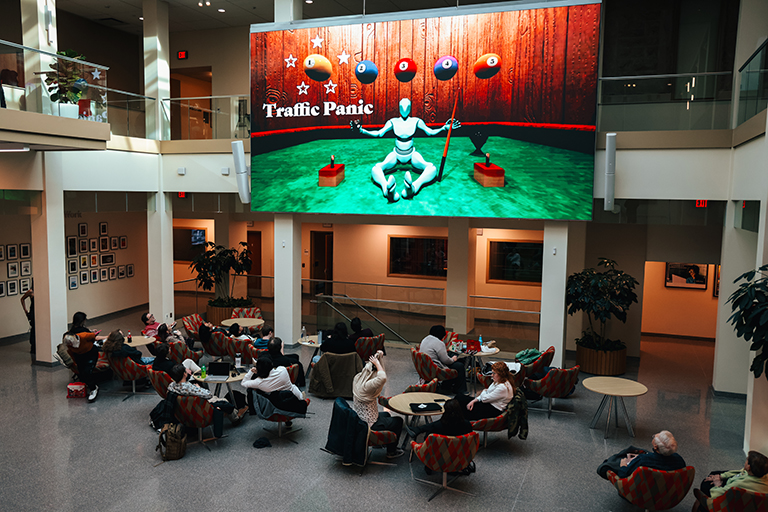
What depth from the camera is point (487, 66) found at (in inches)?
427

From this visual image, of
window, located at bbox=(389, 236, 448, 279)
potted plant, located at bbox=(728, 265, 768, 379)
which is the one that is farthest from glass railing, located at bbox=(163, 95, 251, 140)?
potted plant, located at bbox=(728, 265, 768, 379)

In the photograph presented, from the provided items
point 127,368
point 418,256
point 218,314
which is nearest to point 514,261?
point 418,256

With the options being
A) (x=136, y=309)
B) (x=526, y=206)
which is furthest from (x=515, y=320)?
(x=136, y=309)

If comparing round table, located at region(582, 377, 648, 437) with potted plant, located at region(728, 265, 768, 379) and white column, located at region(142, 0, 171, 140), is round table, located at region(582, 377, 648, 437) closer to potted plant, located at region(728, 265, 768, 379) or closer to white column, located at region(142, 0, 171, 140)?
potted plant, located at region(728, 265, 768, 379)

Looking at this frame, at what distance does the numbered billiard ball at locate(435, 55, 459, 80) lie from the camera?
435 inches

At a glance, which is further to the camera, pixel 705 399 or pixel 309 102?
pixel 309 102

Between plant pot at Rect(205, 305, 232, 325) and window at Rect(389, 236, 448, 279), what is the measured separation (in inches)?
213

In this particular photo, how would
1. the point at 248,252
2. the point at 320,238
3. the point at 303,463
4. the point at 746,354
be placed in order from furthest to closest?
the point at 320,238 → the point at 248,252 → the point at 746,354 → the point at 303,463

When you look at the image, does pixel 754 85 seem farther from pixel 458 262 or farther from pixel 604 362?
pixel 458 262

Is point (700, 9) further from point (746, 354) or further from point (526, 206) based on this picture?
point (746, 354)

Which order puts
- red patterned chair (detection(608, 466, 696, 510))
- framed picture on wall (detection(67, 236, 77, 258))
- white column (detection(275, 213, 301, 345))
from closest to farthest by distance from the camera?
red patterned chair (detection(608, 466, 696, 510)) < white column (detection(275, 213, 301, 345)) < framed picture on wall (detection(67, 236, 77, 258))

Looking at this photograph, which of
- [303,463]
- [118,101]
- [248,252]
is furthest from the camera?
[248,252]

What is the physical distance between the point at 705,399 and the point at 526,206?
4.58m

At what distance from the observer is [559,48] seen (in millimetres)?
10312
